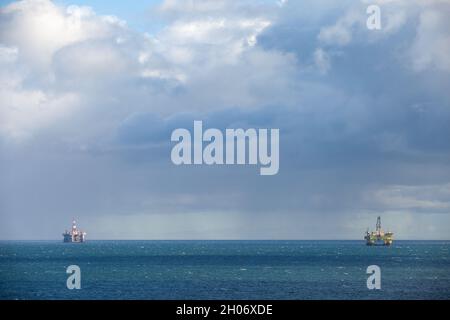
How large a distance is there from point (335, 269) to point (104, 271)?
117ft

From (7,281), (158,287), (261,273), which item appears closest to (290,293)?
(158,287)

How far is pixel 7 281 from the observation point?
112 m

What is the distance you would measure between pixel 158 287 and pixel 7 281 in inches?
1123

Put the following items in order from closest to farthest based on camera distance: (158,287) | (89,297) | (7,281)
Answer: (89,297), (158,287), (7,281)

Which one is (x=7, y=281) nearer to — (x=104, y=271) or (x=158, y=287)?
(x=104, y=271)
